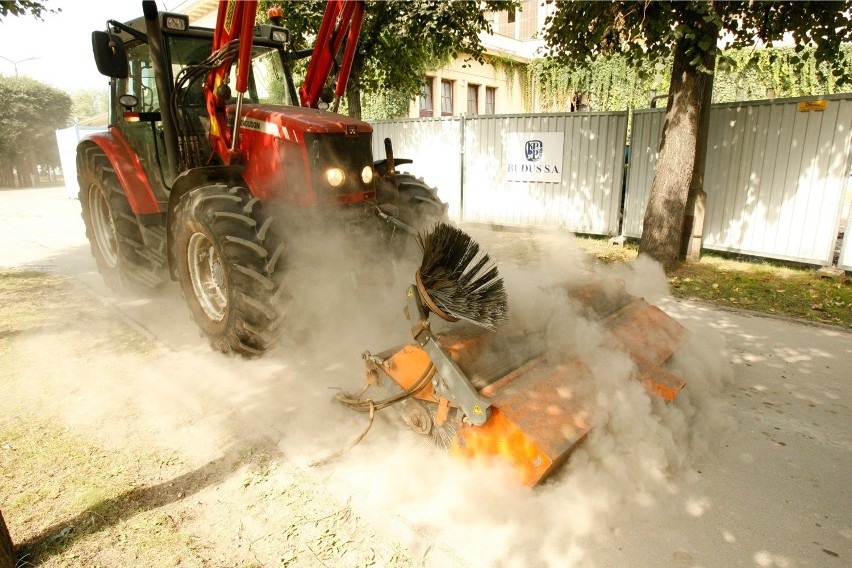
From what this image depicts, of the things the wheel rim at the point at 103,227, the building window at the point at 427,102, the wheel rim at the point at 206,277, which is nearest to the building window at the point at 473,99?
the building window at the point at 427,102

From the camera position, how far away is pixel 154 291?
5.87m

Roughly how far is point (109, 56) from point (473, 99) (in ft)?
71.4

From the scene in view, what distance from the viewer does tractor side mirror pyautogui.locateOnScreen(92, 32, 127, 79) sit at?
398 centimetres

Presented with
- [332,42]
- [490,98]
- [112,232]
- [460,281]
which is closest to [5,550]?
[460,281]

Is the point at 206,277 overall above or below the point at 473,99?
below

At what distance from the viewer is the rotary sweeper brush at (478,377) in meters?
2.51

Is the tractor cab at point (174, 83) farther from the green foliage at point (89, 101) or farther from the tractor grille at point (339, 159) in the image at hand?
the green foliage at point (89, 101)

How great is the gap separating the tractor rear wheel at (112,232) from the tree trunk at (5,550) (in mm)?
3161

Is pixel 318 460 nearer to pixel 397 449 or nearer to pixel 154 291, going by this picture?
pixel 397 449

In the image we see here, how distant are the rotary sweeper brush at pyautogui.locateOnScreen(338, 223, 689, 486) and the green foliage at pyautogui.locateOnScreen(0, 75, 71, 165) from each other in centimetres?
3362

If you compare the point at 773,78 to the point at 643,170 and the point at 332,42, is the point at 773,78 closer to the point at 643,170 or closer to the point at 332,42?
the point at 643,170

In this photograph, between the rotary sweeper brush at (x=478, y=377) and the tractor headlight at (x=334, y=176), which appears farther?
the tractor headlight at (x=334, y=176)

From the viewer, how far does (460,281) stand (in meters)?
2.88

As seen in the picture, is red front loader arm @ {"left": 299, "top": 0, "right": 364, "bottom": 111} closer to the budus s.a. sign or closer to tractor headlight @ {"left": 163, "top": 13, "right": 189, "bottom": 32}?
tractor headlight @ {"left": 163, "top": 13, "right": 189, "bottom": 32}
